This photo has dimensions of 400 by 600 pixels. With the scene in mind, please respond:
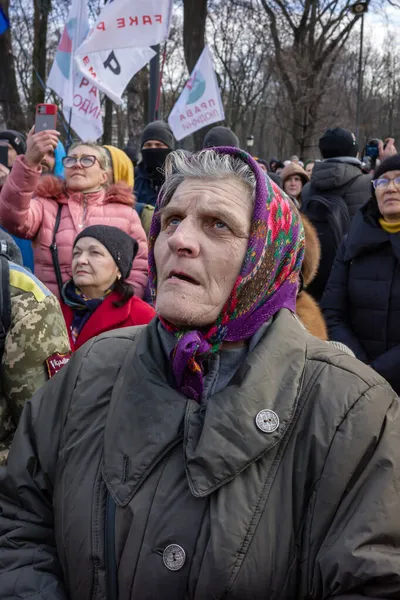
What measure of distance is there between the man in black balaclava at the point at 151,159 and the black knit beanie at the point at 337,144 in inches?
56.0

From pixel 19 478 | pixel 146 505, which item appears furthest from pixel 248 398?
pixel 19 478

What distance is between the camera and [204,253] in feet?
5.57

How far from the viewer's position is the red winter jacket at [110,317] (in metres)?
3.45

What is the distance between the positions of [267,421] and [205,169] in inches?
28.8

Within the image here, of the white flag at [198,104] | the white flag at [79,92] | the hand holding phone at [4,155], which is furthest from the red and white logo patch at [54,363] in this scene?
the white flag at [198,104]

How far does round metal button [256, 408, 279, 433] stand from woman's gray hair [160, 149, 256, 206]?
613 mm

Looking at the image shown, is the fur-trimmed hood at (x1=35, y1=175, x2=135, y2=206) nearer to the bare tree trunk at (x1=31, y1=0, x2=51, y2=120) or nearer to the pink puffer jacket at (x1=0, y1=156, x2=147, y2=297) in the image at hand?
the pink puffer jacket at (x1=0, y1=156, x2=147, y2=297)

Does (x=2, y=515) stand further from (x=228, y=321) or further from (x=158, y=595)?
(x=228, y=321)

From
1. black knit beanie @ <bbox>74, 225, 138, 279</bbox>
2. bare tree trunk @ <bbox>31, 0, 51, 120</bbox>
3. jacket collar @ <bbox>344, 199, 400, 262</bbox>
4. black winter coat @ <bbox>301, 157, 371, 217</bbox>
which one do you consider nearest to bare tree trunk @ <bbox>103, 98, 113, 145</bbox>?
bare tree trunk @ <bbox>31, 0, 51, 120</bbox>

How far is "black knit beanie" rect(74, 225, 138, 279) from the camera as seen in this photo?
12.2ft

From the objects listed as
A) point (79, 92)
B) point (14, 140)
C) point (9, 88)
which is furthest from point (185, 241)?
→ point (9, 88)

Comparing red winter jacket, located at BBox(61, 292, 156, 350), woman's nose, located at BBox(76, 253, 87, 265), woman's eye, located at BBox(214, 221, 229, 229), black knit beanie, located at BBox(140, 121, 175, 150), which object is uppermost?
woman's eye, located at BBox(214, 221, 229, 229)

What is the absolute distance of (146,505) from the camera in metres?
1.51

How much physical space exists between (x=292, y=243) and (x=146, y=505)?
814 millimetres
